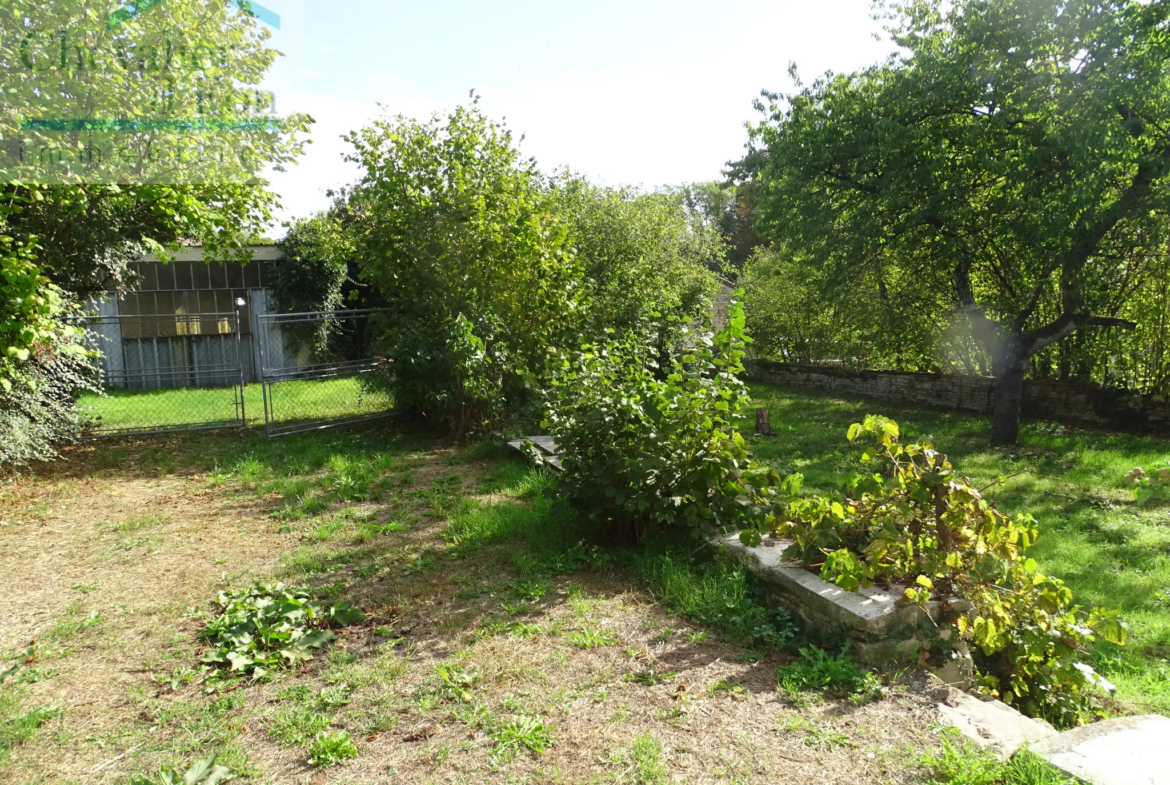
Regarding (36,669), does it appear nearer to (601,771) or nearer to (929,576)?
(601,771)

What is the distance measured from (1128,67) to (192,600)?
33.1ft

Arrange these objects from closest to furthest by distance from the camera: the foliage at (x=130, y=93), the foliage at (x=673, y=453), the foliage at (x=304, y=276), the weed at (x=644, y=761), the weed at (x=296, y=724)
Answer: the weed at (x=644, y=761), the weed at (x=296, y=724), the foliage at (x=673, y=453), the foliage at (x=130, y=93), the foliage at (x=304, y=276)

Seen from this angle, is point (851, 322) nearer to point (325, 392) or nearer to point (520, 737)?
point (325, 392)

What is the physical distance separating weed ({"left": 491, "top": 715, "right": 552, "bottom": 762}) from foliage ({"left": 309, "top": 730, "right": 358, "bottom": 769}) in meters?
0.53

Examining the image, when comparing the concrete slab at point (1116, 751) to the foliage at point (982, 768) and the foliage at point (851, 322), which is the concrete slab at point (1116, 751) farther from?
the foliage at point (851, 322)

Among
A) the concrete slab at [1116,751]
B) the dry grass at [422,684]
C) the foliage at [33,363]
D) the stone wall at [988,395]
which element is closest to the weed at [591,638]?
the dry grass at [422,684]

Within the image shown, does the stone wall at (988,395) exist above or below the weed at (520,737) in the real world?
above

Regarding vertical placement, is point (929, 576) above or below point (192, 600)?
above

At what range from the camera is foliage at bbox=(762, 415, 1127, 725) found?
316 cm

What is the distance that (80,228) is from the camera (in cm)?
859

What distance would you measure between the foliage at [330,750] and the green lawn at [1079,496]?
11.2 ft

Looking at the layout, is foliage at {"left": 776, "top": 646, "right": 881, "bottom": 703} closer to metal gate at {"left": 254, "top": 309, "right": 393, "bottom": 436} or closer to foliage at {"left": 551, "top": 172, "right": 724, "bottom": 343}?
metal gate at {"left": 254, "top": 309, "right": 393, "bottom": 436}

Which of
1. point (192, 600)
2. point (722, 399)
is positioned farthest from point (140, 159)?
point (722, 399)

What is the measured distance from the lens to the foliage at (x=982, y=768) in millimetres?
2238
